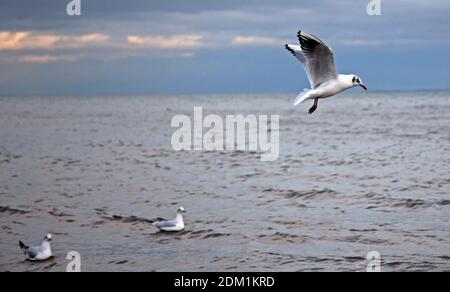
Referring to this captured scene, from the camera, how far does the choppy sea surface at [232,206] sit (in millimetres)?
13516

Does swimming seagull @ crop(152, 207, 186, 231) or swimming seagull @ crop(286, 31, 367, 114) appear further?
swimming seagull @ crop(152, 207, 186, 231)

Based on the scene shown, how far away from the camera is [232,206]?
18312 mm

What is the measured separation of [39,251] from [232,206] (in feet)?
19.3

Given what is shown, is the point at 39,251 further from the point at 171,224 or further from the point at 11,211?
the point at 11,211

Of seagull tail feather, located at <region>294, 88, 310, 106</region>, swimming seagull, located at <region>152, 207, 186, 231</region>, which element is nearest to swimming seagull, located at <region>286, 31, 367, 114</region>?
seagull tail feather, located at <region>294, 88, 310, 106</region>

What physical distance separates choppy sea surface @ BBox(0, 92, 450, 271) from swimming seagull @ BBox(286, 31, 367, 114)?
3035mm

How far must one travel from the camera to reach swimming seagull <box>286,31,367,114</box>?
424 inches

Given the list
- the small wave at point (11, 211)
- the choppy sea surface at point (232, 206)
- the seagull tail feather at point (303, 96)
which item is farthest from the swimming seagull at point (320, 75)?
the small wave at point (11, 211)

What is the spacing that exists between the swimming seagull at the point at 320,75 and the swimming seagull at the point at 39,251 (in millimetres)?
5100

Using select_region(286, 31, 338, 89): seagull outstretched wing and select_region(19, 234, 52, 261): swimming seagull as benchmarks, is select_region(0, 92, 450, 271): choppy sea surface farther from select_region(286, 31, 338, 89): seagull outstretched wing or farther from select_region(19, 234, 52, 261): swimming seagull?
select_region(286, 31, 338, 89): seagull outstretched wing

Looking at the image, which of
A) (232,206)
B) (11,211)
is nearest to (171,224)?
(232,206)

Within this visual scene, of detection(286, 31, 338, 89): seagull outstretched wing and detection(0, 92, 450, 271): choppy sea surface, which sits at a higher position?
detection(286, 31, 338, 89): seagull outstretched wing
